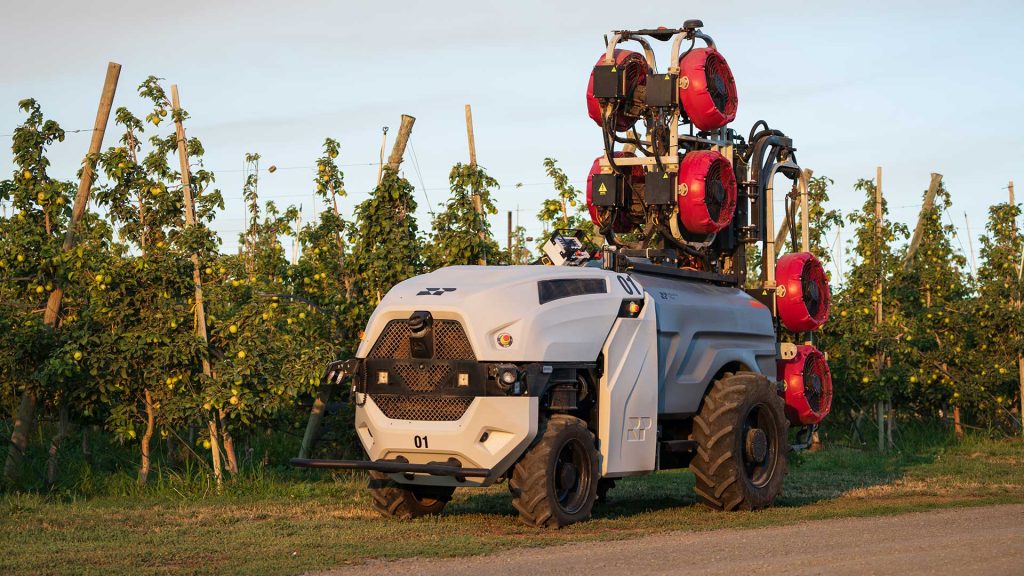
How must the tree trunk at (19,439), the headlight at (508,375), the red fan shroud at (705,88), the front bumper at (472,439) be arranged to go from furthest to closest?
the red fan shroud at (705,88) < the tree trunk at (19,439) < the front bumper at (472,439) < the headlight at (508,375)

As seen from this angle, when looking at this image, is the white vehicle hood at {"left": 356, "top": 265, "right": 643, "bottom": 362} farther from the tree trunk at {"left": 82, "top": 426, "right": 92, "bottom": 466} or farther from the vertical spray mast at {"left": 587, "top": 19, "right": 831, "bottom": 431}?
the tree trunk at {"left": 82, "top": 426, "right": 92, "bottom": 466}

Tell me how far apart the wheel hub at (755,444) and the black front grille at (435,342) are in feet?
11.7

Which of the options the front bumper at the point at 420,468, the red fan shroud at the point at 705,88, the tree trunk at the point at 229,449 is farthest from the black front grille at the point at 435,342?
the red fan shroud at the point at 705,88

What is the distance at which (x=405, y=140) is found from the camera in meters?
17.0

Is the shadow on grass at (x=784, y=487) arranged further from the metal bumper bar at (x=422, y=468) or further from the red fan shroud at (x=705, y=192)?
the red fan shroud at (x=705, y=192)

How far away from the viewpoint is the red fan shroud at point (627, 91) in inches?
584

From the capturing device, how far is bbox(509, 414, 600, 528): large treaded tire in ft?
38.1

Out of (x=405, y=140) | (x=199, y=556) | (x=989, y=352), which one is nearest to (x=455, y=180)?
(x=405, y=140)

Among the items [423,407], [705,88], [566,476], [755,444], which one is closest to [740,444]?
[755,444]

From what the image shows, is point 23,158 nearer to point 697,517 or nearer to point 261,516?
point 261,516

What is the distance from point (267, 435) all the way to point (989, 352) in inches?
509

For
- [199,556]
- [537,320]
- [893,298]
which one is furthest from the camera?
[893,298]

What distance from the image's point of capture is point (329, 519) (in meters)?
12.5

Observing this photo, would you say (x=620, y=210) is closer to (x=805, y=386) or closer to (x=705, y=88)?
(x=705, y=88)
